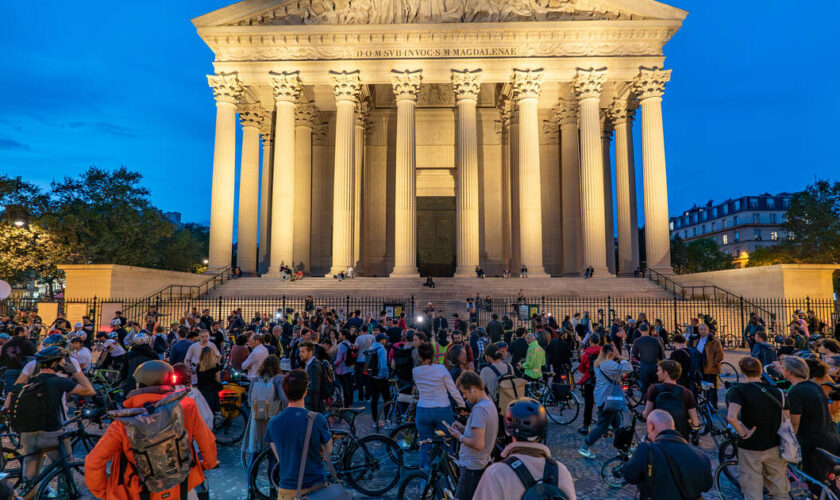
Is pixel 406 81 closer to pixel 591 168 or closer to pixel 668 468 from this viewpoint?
pixel 591 168

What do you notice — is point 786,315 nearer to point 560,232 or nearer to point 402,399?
point 560,232

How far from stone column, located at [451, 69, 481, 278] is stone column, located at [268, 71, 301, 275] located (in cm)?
1019

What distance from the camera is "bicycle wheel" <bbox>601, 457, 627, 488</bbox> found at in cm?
653

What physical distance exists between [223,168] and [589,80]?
23112 millimetres

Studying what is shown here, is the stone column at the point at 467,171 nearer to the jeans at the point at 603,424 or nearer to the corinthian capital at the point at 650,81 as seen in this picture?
the corinthian capital at the point at 650,81

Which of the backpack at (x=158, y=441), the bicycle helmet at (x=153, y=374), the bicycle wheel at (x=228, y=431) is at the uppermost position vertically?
the bicycle helmet at (x=153, y=374)

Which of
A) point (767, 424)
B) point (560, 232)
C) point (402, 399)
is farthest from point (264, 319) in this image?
point (560, 232)

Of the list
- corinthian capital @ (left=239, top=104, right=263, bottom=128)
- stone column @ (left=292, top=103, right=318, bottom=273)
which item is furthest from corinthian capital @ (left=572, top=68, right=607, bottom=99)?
corinthian capital @ (left=239, top=104, right=263, bottom=128)

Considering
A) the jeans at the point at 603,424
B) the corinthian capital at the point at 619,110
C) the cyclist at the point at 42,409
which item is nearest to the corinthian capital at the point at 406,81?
the corinthian capital at the point at 619,110

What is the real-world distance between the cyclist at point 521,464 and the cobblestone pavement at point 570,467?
4187mm

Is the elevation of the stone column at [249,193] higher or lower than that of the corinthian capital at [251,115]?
lower

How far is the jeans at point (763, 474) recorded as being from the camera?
5328 mm

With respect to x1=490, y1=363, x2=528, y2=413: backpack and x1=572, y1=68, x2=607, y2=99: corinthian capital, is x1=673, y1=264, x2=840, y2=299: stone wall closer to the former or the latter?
x1=572, y1=68, x2=607, y2=99: corinthian capital

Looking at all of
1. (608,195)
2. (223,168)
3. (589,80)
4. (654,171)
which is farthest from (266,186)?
(654,171)
